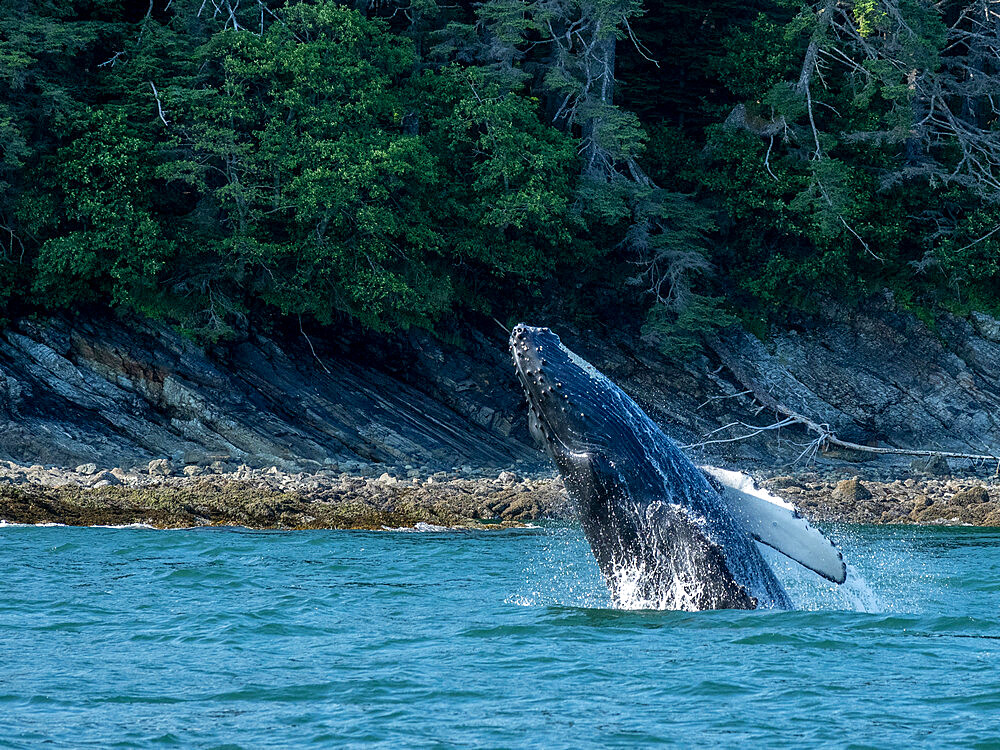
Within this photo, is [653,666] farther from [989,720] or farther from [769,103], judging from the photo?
[769,103]

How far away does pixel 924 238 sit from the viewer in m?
34.2

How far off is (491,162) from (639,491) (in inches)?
831

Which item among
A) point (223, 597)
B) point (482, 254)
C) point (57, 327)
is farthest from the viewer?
point (482, 254)

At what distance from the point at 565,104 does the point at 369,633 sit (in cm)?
2339

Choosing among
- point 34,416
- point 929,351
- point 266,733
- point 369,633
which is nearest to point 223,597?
point 369,633

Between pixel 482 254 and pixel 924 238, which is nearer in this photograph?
pixel 482 254

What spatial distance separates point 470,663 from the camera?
32.2 feet

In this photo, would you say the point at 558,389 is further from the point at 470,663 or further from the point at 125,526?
the point at 125,526

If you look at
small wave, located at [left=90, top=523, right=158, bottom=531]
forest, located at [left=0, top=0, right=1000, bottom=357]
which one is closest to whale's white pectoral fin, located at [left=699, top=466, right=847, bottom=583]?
small wave, located at [left=90, top=523, right=158, bottom=531]

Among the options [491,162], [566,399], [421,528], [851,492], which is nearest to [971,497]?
[851,492]

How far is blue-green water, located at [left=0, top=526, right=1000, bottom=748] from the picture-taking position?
26.4 feet

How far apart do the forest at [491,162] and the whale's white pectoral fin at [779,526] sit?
18798 mm

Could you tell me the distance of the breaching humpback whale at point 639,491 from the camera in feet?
30.2

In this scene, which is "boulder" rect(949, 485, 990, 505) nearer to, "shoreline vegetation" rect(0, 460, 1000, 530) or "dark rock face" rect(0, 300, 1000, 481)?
"shoreline vegetation" rect(0, 460, 1000, 530)
